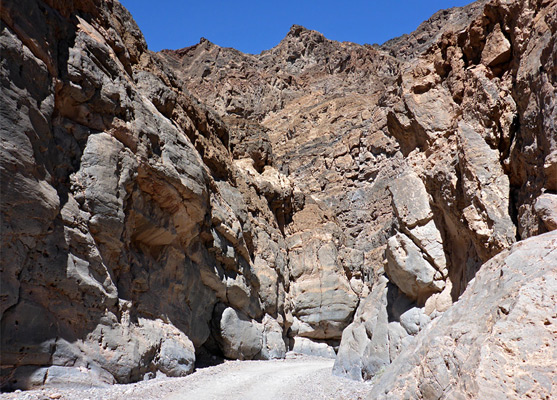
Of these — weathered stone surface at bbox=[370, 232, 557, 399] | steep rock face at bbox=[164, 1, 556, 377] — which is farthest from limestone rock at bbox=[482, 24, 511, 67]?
weathered stone surface at bbox=[370, 232, 557, 399]

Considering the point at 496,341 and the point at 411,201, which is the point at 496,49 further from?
the point at 496,341

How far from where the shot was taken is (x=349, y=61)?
54.0 m

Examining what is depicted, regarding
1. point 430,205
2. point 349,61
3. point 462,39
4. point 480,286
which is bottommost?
point 480,286

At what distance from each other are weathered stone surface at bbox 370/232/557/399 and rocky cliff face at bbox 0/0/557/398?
39 millimetres

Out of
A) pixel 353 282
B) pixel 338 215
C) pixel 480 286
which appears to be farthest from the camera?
pixel 338 215

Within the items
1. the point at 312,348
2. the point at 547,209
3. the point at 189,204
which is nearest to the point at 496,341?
the point at 547,209

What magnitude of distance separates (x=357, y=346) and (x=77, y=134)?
31.0ft

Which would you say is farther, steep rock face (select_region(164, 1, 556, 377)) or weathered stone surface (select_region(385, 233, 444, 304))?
weathered stone surface (select_region(385, 233, 444, 304))

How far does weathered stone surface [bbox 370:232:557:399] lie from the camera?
2.88 m

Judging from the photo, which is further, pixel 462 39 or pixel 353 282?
pixel 353 282

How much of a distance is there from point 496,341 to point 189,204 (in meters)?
10.9

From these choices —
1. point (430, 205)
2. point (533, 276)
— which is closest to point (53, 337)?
point (533, 276)

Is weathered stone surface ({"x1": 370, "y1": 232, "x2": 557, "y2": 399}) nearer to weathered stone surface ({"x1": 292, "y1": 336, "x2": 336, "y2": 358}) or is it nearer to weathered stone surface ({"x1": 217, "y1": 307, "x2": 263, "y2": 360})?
weathered stone surface ({"x1": 217, "y1": 307, "x2": 263, "y2": 360})

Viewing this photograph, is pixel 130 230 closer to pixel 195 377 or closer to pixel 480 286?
pixel 195 377
